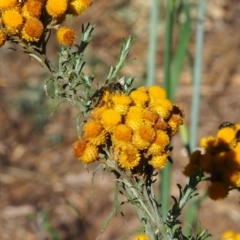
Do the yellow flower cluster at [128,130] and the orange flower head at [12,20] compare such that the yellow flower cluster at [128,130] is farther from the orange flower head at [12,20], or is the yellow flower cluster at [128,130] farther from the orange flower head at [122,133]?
the orange flower head at [12,20]

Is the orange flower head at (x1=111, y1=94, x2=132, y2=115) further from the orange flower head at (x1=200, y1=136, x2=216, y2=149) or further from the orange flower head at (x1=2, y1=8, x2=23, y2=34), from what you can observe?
the orange flower head at (x1=200, y1=136, x2=216, y2=149)

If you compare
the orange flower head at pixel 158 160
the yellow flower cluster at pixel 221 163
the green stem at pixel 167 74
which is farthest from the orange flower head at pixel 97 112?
the green stem at pixel 167 74

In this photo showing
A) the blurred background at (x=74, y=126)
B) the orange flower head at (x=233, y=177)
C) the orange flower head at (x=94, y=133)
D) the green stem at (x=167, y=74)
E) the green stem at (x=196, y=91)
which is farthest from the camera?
the blurred background at (x=74, y=126)

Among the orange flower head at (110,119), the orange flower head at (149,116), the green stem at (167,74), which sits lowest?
the orange flower head at (110,119)

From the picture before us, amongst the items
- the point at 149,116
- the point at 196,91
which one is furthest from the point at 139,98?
the point at 196,91

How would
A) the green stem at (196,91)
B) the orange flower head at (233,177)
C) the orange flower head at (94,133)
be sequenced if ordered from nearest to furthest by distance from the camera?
the orange flower head at (94,133) < the orange flower head at (233,177) < the green stem at (196,91)

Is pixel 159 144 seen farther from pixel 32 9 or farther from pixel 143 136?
pixel 32 9
